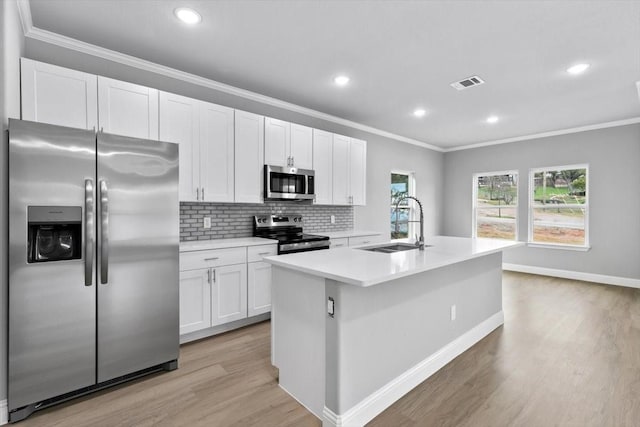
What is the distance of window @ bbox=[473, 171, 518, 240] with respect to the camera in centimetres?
628

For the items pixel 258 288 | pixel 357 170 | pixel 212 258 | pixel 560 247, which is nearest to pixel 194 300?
pixel 212 258

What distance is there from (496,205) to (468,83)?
3832 millimetres

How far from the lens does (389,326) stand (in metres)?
2.06

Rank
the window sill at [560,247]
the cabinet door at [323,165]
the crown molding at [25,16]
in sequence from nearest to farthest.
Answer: the crown molding at [25,16] < the cabinet door at [323,165] < the window sill at [560,247]

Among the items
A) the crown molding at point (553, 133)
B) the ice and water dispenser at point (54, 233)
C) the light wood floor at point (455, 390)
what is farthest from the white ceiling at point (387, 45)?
the light wood floor at point (455, 390)

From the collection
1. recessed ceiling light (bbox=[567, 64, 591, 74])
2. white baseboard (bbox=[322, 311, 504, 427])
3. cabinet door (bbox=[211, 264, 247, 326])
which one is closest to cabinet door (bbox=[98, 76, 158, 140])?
cabinet door (bbox=[211, 264, 247, 326])

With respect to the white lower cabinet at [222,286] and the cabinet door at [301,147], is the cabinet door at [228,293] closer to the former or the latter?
the white lower cabinet at [222,286]

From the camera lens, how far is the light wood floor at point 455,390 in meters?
1.88

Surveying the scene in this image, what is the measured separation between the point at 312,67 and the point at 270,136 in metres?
0.93

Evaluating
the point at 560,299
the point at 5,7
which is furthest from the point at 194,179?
the point at 560,299

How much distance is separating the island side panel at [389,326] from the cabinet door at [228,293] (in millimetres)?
1576

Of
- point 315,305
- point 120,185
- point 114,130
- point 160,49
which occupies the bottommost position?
point 315,305

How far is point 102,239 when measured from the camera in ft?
6.74

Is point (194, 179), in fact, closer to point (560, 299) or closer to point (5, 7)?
point (5, 7)
